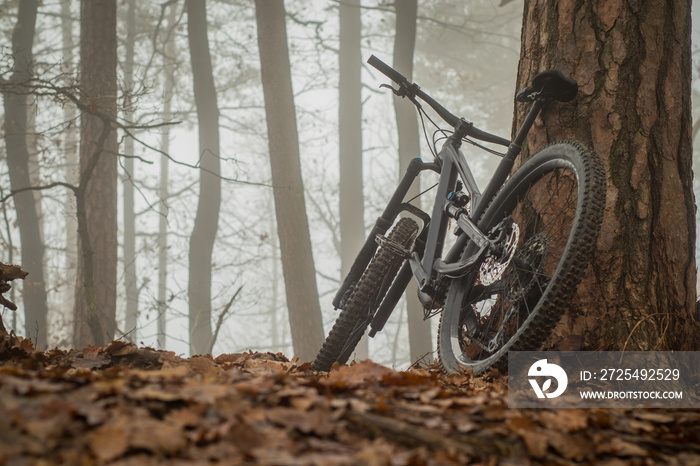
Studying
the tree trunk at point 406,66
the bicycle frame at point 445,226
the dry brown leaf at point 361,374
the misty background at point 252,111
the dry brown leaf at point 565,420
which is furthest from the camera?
the misty background at point 252,111

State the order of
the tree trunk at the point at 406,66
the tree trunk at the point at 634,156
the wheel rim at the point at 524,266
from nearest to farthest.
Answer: the wheel rim at the point at 524,266 < the tree trunk at the point at 634,156 < the tree trunk at the point at 406,66

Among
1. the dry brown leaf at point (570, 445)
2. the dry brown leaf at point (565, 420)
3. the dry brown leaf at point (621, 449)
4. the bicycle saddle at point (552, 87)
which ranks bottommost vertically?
the dry brown leaf at point (621, 449)

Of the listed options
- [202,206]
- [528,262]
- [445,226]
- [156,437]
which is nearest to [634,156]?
[528,262]

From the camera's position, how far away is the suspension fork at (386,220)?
13.3 ft

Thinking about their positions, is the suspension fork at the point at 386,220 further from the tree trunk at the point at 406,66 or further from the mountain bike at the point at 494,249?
the tree trunk at the point at 406,66

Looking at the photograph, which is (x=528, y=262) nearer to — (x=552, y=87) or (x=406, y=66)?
(x=552, y=87)

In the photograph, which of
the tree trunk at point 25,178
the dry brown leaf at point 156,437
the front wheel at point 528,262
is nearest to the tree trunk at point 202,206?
the tree trunk at point 25,178

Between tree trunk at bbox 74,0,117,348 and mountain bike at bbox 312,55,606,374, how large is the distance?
447cm

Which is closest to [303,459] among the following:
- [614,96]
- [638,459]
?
[638,459]

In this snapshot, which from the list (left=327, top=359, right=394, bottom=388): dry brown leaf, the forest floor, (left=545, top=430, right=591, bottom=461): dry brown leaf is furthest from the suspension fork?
(left=545, top=430, right=591, bottom=461): dry brown leaf

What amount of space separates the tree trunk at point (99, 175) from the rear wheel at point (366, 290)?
14.0 feet

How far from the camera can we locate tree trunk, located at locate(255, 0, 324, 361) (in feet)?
25.3

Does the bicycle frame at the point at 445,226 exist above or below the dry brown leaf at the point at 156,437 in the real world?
above
